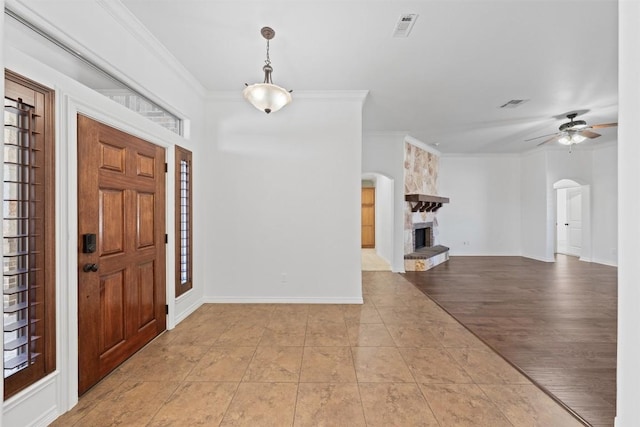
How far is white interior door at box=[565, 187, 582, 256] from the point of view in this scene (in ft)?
25.5

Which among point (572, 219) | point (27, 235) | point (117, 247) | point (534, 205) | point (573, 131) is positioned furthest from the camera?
point (572, 219)

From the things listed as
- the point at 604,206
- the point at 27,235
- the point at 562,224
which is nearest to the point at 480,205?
the point at 604,206

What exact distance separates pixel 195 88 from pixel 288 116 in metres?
1.20

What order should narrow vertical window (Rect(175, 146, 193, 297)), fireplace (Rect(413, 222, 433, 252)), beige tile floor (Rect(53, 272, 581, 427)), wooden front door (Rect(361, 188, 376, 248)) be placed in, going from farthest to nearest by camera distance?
wooden front door (Rect(361, 188, 376, 248)) → fireplace (Rect(413, 222, 433, 252)) → narrow vertical window (Rect(175, 146, 193, 297)) → beige tile floor (Rect(53, 272, 581, 427))

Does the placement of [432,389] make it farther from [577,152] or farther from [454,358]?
[577,152]

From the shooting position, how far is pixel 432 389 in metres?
2.05

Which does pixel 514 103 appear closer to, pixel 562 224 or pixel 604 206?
pixel 604 206

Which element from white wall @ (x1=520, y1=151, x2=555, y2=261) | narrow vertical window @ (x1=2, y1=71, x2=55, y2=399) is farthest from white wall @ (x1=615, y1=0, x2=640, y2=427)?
white wall @ (x1=520, y1=151, x2=555, y2=261)

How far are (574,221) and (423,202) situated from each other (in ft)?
17.1

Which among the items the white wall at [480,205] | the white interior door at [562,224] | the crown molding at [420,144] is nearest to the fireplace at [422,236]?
the white wall at [480,205]

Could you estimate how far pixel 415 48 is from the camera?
2.84 meters

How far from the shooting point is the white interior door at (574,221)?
7.76 m

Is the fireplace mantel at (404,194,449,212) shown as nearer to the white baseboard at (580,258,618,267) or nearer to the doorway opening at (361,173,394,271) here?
the doorway opening at (361,173,394,271)

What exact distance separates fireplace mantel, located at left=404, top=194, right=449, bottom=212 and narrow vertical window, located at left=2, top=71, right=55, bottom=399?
18.3 feet
